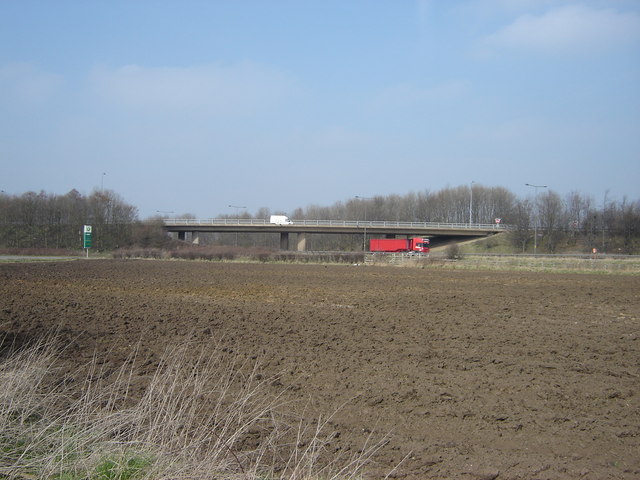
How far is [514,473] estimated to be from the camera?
6.06m

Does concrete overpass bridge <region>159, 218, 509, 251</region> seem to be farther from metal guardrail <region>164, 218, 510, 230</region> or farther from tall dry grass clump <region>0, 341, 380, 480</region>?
tall dry grass clump <region>0, 341, 380, 480</region>

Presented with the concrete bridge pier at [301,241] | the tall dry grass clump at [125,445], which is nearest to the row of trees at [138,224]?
the concrete bridge pier at [301,241]

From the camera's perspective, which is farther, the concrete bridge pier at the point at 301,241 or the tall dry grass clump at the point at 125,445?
the concrete bridge pier at the point at 301,241

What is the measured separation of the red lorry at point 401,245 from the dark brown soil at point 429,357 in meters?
54.5

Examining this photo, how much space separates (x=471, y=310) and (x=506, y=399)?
10699 millimetres

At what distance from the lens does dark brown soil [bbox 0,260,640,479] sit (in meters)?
6.76

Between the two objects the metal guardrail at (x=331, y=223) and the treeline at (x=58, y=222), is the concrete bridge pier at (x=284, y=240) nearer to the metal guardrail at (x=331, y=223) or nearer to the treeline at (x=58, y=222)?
the metal guardrail at (x=331, y=223)

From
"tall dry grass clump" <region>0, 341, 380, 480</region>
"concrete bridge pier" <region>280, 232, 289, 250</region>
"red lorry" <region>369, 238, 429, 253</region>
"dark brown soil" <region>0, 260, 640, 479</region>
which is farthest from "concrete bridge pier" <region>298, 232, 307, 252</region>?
"tall dry grass clump" <region>0, 341, 380, 480</region>

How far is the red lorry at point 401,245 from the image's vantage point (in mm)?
78625

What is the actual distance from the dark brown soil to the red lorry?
54.5 m

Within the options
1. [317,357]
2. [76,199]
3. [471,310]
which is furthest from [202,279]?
[76,199]

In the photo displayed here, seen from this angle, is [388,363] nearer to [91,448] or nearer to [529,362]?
[529,362]

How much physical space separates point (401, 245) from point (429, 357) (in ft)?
233

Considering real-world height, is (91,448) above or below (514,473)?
above
